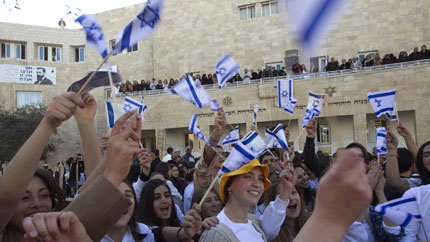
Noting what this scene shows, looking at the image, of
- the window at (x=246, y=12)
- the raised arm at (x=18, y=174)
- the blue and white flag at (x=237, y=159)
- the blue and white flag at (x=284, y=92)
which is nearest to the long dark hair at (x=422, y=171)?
the blue and white flag at (x=237, y=159)

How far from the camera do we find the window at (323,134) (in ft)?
76.3

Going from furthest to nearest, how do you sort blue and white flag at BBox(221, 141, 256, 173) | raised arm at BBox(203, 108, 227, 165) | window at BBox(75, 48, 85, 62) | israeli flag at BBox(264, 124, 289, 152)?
window at BBox(75, 48, 85, 62)
israeli flag at BBox(264, 124, 289, 152)
raised arm at BBox(203, 108, 227, 165)
blue and white flag at BBox(221, 141, 256, 173)

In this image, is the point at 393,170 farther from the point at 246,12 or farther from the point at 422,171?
the point at 246,12

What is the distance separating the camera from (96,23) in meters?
2.84

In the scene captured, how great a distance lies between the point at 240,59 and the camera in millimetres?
26969

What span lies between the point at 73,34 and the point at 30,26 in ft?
10.9

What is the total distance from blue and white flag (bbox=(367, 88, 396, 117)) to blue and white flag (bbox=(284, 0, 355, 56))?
5.60 meters

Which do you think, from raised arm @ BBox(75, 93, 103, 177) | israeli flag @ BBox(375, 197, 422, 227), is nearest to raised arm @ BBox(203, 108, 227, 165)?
raised arm @ BBox(75, 93, 103, 177)

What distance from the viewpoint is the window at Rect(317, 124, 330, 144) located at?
23.3m

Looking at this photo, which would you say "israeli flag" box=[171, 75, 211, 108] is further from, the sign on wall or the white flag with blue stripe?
the sign on wall

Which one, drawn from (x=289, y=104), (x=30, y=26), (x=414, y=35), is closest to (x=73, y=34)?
(x=30, y=26)

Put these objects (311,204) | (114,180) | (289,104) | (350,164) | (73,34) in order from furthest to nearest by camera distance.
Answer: (73,34), (289,104), (311,204), (114,180), (350,164)

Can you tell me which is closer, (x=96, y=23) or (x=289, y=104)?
(x=96, y=23)

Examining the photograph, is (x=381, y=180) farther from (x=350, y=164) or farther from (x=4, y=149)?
(x=4, y=149)
